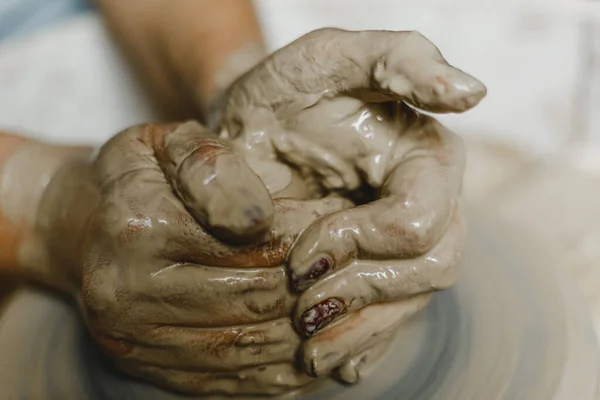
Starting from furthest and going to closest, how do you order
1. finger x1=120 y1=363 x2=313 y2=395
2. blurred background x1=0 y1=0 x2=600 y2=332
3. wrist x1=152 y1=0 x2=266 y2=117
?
1. blurred background x1=0 y1=0 x2=600 y2=332
2. wrist x1=152 y1=0 x2=266 y2=117
3. finger x1=120 y1=363 x2=313 y2=395

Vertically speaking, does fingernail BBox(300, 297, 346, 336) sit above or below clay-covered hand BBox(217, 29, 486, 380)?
below

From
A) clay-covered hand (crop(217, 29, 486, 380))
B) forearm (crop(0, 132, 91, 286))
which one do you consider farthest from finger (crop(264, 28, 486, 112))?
forearm (crop(0, 132, 91, 286))

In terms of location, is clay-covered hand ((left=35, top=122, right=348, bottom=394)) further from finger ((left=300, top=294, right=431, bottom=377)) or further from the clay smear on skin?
the clay smear on skin

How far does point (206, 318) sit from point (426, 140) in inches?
14.8


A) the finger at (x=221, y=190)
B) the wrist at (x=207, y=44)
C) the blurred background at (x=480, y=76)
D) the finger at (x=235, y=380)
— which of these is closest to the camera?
the finger at (x=221, y=190)

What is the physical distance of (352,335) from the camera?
0.89 meters

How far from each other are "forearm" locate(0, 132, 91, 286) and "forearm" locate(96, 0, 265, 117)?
0.39m

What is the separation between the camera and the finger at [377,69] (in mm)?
815

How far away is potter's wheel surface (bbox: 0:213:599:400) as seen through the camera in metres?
→ 0.98

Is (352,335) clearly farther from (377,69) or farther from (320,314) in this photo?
(377,69)

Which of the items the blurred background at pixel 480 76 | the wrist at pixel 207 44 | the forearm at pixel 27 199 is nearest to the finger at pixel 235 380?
the forearm at pixel 27 199

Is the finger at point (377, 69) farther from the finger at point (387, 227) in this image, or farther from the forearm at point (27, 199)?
the forearm at point (27, 199)

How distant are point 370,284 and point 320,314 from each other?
7 centimetres

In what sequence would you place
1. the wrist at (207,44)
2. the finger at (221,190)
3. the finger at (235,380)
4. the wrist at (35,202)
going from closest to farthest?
the finger at (221,190), the finger at (235,380), the wrist at (35,202), the wrist at (207,44)
